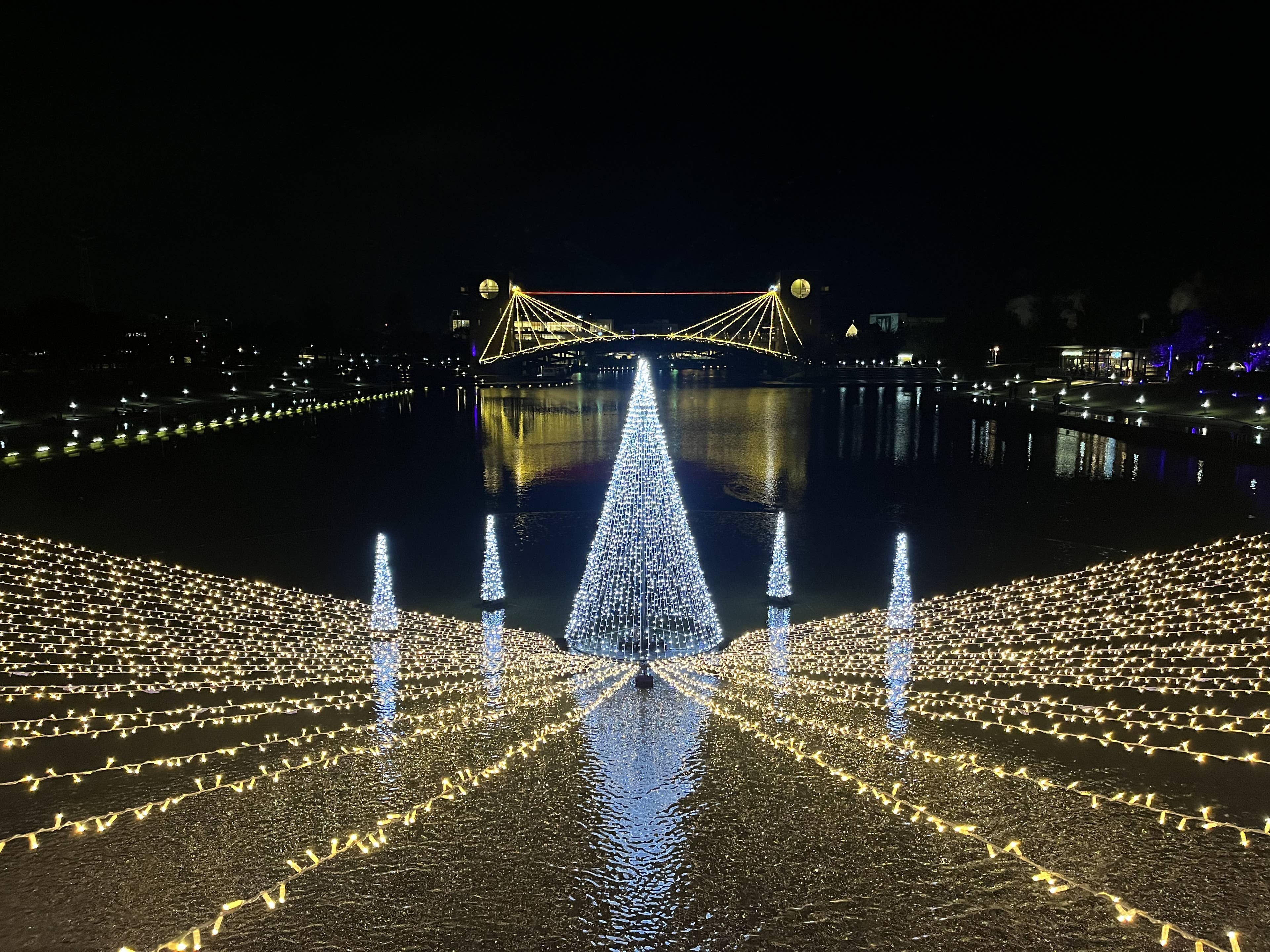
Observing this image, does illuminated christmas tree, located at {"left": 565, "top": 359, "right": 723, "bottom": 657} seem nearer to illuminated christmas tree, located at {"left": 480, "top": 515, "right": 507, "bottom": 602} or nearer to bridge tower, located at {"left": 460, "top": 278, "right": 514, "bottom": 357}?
illuminated christmas tree, located at {"left": 480, "top": 515, "right": 507, "bottom": 602}

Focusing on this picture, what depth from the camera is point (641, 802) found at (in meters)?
4.21

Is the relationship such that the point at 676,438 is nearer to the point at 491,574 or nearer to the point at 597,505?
the point at 597,505

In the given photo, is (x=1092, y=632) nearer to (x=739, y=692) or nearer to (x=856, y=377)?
(x=739, y=692)

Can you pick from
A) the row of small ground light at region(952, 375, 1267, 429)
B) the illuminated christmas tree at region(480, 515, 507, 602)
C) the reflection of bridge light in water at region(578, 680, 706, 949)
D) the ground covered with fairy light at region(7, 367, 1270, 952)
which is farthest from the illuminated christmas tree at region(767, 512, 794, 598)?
the row of small ground light at region(952, 375, 1267, 429)

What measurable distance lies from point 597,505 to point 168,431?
15770 mm

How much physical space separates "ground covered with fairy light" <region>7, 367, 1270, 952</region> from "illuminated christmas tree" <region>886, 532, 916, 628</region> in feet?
0.13

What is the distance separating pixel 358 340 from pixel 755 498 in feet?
172

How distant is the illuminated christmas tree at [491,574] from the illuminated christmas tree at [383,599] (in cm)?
76

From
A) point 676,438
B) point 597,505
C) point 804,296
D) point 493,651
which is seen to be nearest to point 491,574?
point 493,651

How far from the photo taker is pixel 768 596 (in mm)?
7516

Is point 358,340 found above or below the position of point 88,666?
above

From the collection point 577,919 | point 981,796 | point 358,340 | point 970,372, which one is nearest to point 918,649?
point 981,796

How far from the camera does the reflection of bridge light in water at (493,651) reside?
18.5 feet

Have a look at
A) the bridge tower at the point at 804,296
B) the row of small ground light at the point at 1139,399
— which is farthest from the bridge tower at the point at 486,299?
the row of small ground light at the point at 1139,399
